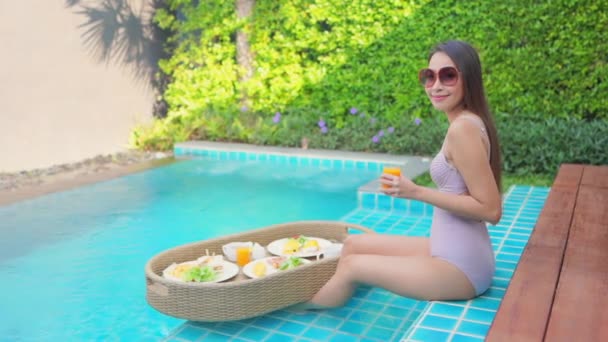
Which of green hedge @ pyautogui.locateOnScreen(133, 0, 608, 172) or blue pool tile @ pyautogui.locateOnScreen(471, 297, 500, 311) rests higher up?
green hedge @ pyautogui.locateOnScreen(133, 0, 608, 172)

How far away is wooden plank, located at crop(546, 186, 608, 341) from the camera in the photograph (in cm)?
228

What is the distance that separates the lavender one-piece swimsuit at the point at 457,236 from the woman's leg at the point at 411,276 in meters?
0.05

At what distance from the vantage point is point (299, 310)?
3562 millimetres

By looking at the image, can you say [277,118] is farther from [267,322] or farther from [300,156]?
[267,322]

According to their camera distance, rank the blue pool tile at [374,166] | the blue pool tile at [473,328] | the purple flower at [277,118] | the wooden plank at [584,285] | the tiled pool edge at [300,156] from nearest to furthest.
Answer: the wooden plank at [584,285] < the blue pool tile at [473,328] < the tiled pool edge at [300,156] < the blue pool tile at [374,166] < the purple flower at [277,118]

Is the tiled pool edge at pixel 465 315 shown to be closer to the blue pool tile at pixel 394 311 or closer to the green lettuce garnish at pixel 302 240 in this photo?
the blue pool tile at pixel 394 311

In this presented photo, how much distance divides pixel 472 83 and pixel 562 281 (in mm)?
1037

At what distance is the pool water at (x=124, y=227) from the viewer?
392cm

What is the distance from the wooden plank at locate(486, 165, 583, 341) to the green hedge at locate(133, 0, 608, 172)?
390 cm

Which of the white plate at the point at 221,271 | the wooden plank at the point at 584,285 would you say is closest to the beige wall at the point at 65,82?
the white plate at the point at 221,271

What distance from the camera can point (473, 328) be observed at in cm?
275

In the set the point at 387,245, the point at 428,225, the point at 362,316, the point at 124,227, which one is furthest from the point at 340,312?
the point at 124,227

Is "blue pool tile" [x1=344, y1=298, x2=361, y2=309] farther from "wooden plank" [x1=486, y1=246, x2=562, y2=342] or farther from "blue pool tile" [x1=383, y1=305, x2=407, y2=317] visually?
"wooden plank" [x1=486, y1=246, x2=562, y2=342]

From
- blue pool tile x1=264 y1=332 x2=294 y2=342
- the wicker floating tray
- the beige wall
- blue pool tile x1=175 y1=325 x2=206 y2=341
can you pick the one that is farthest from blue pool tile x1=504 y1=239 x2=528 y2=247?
the beige wall
